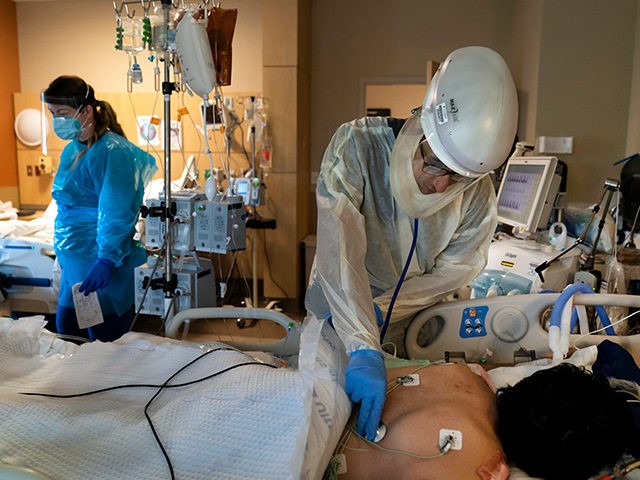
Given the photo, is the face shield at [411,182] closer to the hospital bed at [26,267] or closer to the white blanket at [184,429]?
the white blanket at [184,429]

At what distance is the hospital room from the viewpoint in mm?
1064

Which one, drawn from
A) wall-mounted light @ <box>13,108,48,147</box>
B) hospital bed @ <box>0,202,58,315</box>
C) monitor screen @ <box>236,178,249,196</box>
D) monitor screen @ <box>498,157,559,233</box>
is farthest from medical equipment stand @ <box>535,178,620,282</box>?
wall-mounted light @ <box>13,108,48,147</box>

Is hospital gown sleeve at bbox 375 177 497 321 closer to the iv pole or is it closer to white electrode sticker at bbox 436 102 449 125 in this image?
white electrode sticker at bbox 436 102 449 125

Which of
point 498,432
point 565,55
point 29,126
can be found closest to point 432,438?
point 498,432

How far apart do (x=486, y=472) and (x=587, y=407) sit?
233 mm

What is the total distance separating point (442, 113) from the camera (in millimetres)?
1193

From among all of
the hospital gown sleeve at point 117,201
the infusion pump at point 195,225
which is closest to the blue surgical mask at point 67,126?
the hospital gown sleeve at point 117,201

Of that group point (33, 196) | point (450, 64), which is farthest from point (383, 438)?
point (33, 196)

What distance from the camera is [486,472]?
1047mm

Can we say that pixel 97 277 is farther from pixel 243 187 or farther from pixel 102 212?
pixel 243 187

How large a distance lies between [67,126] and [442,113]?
68.7 inches

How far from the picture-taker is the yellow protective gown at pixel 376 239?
123cm

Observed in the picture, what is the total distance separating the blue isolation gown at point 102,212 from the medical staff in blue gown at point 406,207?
1.08 m

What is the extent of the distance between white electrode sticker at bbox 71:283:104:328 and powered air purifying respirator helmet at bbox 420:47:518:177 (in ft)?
5.30
